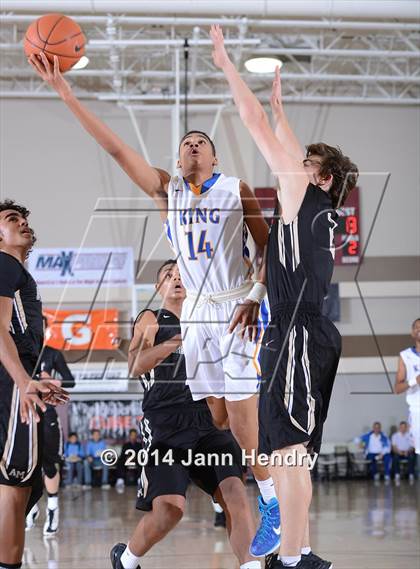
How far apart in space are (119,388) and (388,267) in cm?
573

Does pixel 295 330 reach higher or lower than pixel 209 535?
higher

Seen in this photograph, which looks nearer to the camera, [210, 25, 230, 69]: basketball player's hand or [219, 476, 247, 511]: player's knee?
[210, 25, 230, 69]: basketball player's hand

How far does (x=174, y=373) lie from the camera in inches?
196

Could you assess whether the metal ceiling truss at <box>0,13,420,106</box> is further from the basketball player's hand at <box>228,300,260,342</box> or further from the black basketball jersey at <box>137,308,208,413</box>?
the basketball player's hand at <box>228,300,260,342</box>

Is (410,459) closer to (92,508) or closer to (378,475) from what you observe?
(378,475)

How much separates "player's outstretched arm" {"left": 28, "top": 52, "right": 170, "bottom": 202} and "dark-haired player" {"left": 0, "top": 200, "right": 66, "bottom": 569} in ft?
2.66

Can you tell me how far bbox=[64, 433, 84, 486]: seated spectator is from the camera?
13.3 metres

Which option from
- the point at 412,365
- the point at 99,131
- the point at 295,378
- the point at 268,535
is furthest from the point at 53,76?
the point at 412,365

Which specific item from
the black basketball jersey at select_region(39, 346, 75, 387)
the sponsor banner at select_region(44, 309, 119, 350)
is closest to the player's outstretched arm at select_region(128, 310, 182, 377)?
the black basketball jersey at select_region(39, 346, 75, 387)

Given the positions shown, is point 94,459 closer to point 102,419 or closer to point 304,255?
point 102,419

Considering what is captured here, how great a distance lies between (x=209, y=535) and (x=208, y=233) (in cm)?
441

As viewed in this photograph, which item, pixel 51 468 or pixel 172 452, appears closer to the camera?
pixel 172 452

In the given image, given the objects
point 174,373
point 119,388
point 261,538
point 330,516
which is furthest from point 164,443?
point 119,388

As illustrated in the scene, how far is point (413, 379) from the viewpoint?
27.6 ft
